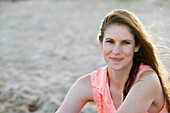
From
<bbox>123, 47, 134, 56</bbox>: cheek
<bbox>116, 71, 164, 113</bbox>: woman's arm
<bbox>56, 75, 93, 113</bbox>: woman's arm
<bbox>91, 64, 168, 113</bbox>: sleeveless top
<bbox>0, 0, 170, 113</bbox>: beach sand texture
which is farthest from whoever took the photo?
<bbox>0, 0, 170, 113</bbox>: beach sand texture

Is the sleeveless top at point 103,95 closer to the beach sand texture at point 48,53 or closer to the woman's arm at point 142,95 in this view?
the woman's arm at point 142,95

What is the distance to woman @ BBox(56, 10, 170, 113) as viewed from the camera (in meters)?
1.78

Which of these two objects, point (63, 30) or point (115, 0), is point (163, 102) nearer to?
point (63, 30)

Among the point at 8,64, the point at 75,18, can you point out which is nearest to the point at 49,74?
the point at 8,64

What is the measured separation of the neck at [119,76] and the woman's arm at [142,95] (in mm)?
191

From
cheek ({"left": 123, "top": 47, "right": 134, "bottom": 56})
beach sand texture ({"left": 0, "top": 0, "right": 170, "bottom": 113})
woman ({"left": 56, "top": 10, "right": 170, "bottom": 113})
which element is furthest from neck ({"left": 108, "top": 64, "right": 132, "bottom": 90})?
beach sand texture ({"left": 0, "top": 0, "right": 170, "bottom": 113})

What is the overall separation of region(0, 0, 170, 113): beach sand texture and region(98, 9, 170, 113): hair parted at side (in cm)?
16

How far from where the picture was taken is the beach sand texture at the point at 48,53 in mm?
3082

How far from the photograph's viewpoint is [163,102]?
192 centimetres

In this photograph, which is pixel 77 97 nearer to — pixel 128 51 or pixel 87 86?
pixel 87 86

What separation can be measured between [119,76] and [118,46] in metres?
0.28

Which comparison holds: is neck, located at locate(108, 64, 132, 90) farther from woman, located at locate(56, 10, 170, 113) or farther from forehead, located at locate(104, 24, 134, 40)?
forehead, located at locate(104, 24, 134, 40)

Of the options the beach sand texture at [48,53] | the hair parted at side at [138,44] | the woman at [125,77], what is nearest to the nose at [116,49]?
the woman at [125,77]

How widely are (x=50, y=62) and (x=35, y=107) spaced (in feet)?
5.99
